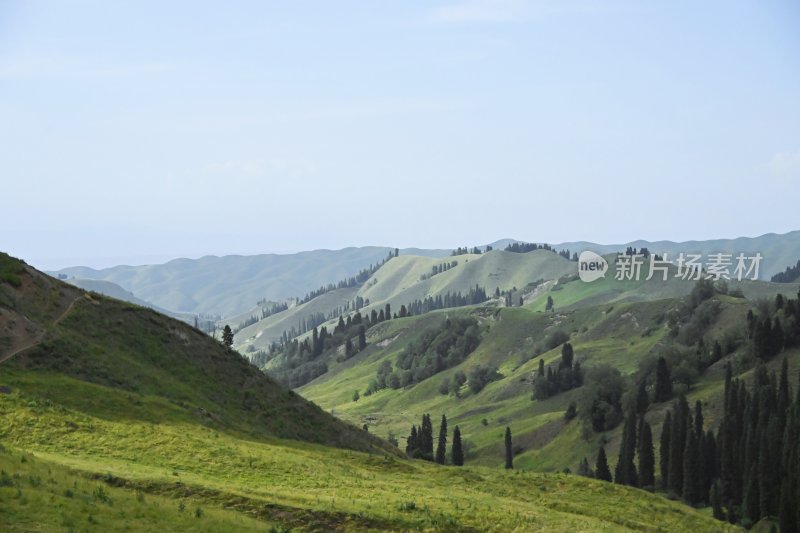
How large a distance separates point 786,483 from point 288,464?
88.9 m

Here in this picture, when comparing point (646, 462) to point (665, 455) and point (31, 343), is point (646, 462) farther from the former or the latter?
point (31, 343)

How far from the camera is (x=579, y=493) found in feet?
245

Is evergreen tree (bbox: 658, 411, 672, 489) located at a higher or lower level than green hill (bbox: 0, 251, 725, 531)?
lower

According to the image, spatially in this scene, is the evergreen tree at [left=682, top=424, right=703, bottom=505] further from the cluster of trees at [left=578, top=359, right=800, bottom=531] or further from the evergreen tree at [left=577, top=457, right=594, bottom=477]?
the evergreen tree at [left=577, top=457, right=594, bottom=477]

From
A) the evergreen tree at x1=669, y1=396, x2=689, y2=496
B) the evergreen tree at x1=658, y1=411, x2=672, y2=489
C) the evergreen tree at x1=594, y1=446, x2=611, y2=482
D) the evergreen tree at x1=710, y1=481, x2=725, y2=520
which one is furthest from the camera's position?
the evergreen tree at x1=594, y1=446, x2=611, y2=482

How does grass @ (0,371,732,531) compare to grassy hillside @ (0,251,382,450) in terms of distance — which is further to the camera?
grassy hillside @ (0,251,382,450)

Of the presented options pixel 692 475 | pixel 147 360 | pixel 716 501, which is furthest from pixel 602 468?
pixel 147 360

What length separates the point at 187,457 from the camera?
63.1 meters

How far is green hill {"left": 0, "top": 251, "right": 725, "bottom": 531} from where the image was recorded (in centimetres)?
4297

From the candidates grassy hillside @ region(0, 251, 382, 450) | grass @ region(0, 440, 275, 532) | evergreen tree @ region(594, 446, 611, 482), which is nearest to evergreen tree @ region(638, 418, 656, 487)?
evergreen tree @ region(594, 446, 611, 482)

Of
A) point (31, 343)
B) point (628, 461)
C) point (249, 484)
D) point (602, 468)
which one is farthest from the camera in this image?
point (628, 461)

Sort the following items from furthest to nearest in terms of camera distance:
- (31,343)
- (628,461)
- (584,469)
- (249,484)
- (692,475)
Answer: (584,469) → (628,461) → (692,475) → (31,343) → (249,484)

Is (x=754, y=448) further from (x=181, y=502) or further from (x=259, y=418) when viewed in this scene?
(x=181, y=502)

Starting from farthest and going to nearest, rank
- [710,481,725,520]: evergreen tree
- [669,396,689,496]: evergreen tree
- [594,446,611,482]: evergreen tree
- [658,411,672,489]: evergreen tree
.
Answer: [594,446,611,482]: evergreen tree < [658,411,672,489]: evergreen tree < [669,396,689,496]: evergreen tree < [710,481,725,520]: evergreen tree
